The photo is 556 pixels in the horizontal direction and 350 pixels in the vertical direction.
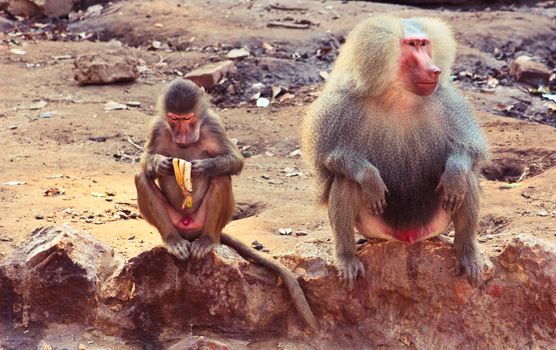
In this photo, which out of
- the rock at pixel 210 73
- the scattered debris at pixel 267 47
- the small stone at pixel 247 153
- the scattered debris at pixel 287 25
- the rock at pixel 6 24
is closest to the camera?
the small stone at pixel 247 153

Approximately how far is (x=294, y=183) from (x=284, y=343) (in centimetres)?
272

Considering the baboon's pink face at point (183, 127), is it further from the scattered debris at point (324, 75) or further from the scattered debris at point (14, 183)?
the scattered debris at point (324, 75)

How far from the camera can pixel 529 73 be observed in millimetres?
9438

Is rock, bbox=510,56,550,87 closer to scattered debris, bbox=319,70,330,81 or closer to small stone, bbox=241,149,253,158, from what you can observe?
scattered debris, bbox=319,70,330,81

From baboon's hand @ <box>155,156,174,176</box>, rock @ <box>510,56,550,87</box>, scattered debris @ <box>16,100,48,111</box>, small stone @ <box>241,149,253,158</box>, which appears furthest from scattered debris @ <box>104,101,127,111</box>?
baboon's hand @ <box>155,156,174,176</box>

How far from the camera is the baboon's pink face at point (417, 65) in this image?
160 inches

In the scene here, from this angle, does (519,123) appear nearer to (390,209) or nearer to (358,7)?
(390,209)

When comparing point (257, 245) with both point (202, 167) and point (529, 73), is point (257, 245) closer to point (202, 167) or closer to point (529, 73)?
point (202, 167)

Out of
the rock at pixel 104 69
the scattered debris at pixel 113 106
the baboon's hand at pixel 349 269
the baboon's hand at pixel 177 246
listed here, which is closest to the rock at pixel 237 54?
the rock at pixel 104 69

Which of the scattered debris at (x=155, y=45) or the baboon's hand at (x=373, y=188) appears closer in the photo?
the baboon's hand at (x=373, y=188)

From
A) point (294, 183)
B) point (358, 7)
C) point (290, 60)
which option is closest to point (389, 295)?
point (294, 183)

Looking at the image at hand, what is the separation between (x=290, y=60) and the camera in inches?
375

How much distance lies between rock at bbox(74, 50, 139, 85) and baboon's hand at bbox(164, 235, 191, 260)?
4.94 m

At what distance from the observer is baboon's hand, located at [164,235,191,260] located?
412cm
